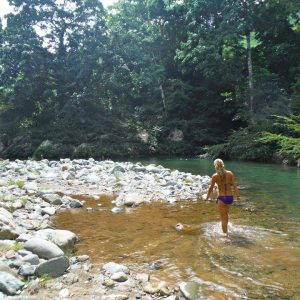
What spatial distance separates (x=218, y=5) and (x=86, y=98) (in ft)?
44.8

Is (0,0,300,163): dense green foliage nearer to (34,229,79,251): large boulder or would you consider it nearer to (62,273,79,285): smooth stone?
(34,229,79,251): large boulder

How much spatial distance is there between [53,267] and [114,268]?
32.9 inches

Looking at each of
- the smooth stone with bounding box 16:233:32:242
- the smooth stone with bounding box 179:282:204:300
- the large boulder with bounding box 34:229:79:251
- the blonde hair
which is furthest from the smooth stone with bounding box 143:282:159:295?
the blonde hair

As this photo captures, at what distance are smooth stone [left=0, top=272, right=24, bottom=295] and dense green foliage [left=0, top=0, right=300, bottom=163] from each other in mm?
22904

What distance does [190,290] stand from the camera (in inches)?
180

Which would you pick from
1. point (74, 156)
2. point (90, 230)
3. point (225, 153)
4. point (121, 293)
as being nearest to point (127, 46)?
point (74, 156)

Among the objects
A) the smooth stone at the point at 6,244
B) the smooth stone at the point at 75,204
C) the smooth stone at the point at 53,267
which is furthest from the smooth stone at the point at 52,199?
the smooth stone at the point at 53,267

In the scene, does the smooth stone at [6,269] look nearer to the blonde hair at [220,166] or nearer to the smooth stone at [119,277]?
the smooth stone at [119,277]

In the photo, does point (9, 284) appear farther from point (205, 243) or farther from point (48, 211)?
point (48, 211)

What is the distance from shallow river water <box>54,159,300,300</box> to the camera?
16.2 feet

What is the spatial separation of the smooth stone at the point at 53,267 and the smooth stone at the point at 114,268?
56cm

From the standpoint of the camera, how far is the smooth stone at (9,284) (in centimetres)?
424

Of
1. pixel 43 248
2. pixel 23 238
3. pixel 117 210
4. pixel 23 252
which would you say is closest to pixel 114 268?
pixel 43 248

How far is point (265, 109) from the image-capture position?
2594 cm
